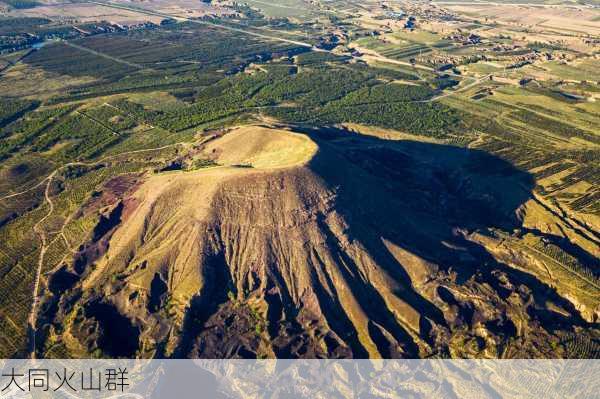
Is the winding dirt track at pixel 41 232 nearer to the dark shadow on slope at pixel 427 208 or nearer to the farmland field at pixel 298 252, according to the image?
the farmland field at pixel 298 252

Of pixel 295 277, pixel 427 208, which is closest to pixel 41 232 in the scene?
pixel 295 277

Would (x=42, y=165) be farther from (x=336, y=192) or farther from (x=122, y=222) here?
(x=336, y=192)

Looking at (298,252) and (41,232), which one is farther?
(41,232)

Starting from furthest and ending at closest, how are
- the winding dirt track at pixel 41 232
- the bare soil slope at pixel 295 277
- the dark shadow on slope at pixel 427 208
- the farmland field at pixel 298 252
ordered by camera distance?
the dark shadow on slope at pixel 427 208, the winding dirt track at pixel 41 232, the farmland field at pixel 298 252, the bare soil slope at pixel 295 277

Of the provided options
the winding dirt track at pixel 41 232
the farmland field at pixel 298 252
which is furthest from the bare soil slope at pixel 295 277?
the winding dirt track at pixel 41 232

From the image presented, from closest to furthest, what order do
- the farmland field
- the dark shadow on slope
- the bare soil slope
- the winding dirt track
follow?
the bare soil slope < the farmland field < the winding dirt track < the dark shadow on slope

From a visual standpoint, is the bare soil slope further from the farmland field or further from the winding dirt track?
the winding dirt track

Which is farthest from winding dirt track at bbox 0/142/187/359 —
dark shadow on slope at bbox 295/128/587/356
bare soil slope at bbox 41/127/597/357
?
dark shadow on slope at bbox 295/128/587/356

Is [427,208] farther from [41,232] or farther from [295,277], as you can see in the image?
[41,232]

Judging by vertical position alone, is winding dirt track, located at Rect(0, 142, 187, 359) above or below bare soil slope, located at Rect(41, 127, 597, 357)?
below

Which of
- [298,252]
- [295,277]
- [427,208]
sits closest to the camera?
[295,277]

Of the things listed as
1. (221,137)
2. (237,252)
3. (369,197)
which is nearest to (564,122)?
(369,197)
